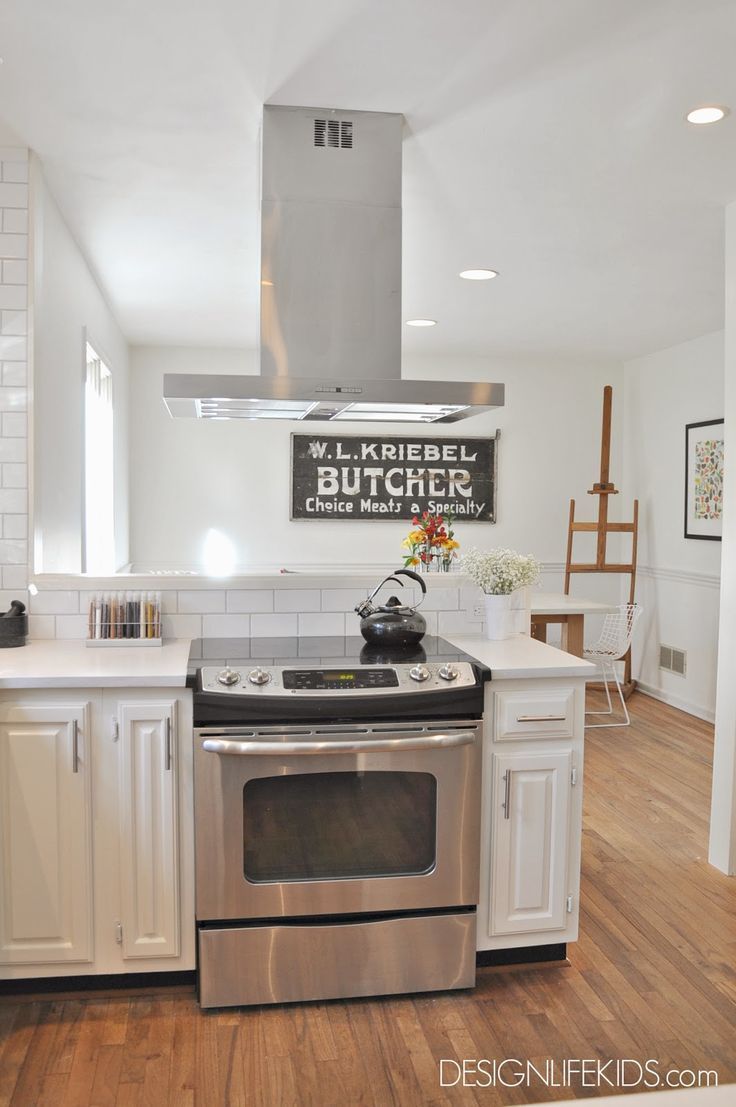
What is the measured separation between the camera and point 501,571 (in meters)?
2.98

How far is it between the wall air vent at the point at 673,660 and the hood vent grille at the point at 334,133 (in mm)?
4321

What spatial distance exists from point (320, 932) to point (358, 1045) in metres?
0.29

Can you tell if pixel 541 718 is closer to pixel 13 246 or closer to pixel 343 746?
pixel 343 746

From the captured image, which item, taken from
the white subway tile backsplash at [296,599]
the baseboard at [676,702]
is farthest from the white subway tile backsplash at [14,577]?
the baseboard at [676,702]

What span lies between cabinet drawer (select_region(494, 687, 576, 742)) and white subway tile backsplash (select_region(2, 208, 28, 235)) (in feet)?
7.00

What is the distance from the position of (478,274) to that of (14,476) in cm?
247

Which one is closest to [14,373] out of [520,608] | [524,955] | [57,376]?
[57,376]

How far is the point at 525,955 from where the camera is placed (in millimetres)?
2689

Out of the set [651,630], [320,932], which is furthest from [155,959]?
[651,630]

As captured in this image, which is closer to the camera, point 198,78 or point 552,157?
point 198,78

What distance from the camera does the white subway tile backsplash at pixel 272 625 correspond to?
3.03m

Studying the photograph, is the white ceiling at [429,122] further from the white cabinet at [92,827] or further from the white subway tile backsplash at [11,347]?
the white cabinet at [92,827]

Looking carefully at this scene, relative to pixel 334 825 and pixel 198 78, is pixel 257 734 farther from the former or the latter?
pixel 198 78

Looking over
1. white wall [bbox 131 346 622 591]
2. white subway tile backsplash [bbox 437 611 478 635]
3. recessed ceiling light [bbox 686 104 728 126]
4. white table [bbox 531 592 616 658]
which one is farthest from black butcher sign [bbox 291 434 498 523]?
recessed ceiling light [bbox 686 104 728 126]
